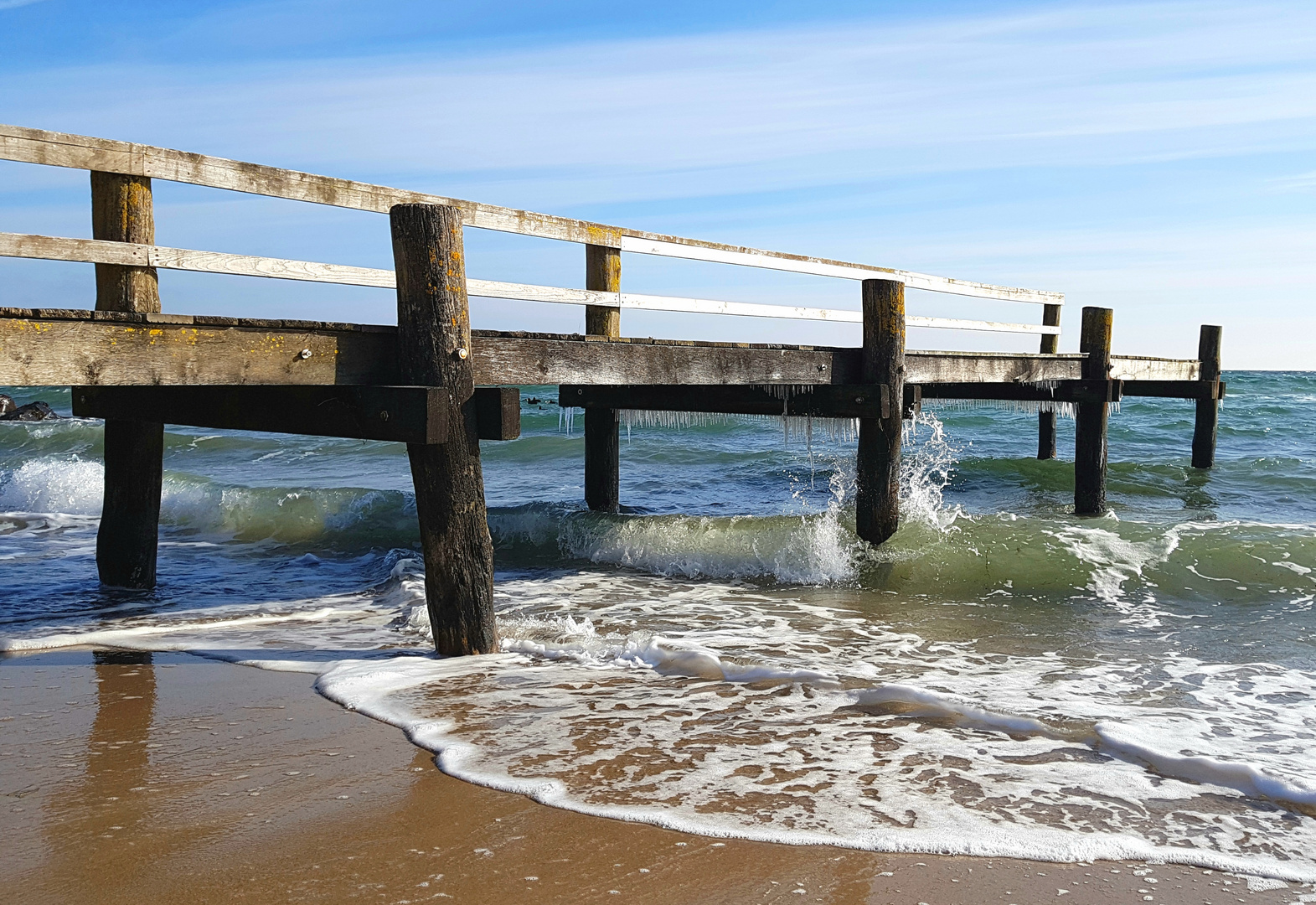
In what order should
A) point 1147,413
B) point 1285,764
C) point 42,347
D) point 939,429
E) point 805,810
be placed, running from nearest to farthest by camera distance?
point 805,810 < point 42,347 < point 1285,764 < point 939,429 < point 1147,413

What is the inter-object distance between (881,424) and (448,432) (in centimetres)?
400

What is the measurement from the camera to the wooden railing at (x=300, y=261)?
170 inches

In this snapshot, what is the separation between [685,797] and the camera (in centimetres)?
362

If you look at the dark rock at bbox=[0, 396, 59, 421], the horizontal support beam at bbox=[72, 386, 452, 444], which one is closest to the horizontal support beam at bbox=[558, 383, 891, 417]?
the horizontal support beam at bbox=[72, 386, 452, 444]

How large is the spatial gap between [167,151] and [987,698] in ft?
15.2

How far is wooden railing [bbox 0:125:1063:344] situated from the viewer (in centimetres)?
431

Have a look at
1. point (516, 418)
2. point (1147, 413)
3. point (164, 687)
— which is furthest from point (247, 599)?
point (1147, 413)

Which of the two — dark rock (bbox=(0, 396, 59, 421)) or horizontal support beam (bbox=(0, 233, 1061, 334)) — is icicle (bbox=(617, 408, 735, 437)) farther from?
dark rock (bbox=(0, 396, 59, 421))

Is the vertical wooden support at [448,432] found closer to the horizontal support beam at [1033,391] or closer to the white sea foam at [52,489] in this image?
the horizontal support beam at [1033,391]

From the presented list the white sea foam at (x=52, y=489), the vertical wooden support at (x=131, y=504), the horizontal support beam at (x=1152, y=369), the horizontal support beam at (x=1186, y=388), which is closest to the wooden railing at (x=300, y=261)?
the vertical wooden support at (x=131, y=504)

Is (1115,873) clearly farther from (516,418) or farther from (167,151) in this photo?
(167,151)

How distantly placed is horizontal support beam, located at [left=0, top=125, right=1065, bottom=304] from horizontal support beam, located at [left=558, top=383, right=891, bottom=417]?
97 centimetres

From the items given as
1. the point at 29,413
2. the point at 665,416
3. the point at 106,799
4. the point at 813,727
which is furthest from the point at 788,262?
the point at 29,413

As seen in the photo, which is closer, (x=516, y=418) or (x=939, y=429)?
(x=516, y=418)
